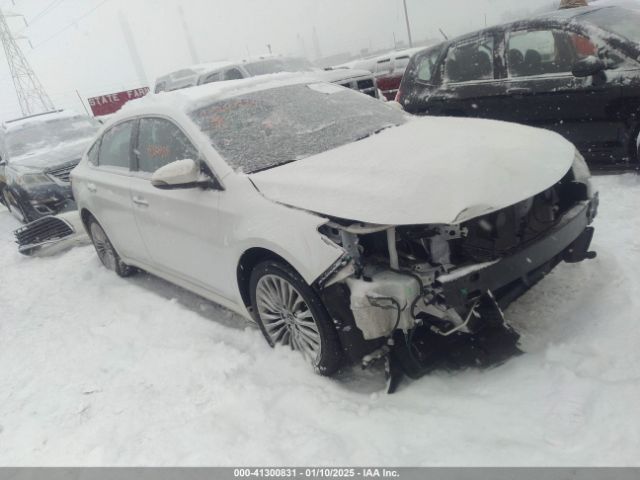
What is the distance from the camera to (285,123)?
3.48 m

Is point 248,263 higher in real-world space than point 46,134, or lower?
lower

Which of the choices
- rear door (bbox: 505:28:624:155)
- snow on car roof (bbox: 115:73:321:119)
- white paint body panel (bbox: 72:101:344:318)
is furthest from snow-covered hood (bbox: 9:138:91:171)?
rear door (bbox: 505:28:624:155)

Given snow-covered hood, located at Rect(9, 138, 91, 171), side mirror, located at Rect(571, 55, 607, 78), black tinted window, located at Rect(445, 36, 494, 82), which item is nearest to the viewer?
side mirror, located at Rect(571, 55, 607, 78)

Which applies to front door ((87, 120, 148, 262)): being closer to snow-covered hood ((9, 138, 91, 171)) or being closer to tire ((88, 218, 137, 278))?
tire ((88, 218, 137, 278))

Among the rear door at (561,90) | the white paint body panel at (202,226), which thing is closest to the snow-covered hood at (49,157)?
the white paint body panel at (202,226)

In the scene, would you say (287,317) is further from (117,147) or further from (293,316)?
(117,147)

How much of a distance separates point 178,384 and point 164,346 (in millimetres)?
594

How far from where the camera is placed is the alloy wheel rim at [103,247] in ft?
17.1

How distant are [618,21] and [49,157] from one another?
8576 mm

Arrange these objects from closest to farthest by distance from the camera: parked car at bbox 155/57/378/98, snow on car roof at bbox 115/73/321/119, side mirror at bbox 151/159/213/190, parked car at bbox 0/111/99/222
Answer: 1. side mirror at bbox 151/159/213/190
2. snow on car roof at bbox 115/73/321/119
3. parked car at bbox 0/111/99/222
4. parked car at bbox 155/57/378/98

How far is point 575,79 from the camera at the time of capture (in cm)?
472

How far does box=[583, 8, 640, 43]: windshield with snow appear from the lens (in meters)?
4.58

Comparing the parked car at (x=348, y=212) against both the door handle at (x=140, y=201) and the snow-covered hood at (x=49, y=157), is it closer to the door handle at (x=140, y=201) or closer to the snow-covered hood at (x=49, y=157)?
the door handle at (x=140, y=201)

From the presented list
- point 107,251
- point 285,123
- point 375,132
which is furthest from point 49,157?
point 375,132
